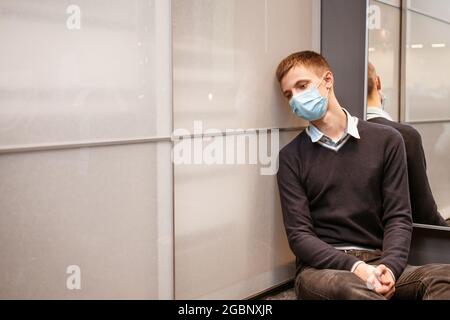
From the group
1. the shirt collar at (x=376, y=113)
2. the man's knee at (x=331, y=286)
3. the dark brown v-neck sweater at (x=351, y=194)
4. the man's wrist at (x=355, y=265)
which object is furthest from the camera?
the shirt collar at (x=376, y=113)

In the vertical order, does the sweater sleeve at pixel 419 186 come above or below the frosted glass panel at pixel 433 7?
below

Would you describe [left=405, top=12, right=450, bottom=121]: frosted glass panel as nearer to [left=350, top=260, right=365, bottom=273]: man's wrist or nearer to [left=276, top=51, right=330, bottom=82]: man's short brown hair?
[left=276, top=51, right=330, bottom=82]: man's short brown hair

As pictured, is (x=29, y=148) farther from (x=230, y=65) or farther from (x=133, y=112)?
(x=230, y=65)

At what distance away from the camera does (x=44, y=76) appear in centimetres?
135

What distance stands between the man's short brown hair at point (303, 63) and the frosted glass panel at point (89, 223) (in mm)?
621

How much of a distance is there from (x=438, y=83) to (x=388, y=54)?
248 millimetres

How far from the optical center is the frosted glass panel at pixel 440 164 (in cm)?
217

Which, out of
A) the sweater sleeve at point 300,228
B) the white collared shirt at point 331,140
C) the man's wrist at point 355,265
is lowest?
the man's wrist at point 355,265

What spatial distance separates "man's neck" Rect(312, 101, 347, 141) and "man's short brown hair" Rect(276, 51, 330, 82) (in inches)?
5.6

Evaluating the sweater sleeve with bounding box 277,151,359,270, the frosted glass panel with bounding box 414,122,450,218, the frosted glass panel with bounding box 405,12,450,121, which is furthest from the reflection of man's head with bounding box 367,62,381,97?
the sweater sleeve with bounding box 277,151,359,270

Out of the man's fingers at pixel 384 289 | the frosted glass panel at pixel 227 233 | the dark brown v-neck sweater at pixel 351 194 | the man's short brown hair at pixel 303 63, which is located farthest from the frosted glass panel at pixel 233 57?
the man's fingers at pixel 384 289

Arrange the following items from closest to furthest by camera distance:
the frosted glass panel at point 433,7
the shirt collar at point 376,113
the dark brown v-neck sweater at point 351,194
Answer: the dark brown v-neck sweater at point 351,194
the frosted glass panel at point 433,7
the shirt collar at point 376,113

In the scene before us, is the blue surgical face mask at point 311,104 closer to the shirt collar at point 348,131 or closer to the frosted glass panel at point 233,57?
the shirt collar at point 348,131

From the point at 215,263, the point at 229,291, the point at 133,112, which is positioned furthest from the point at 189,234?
the point at 133,112
